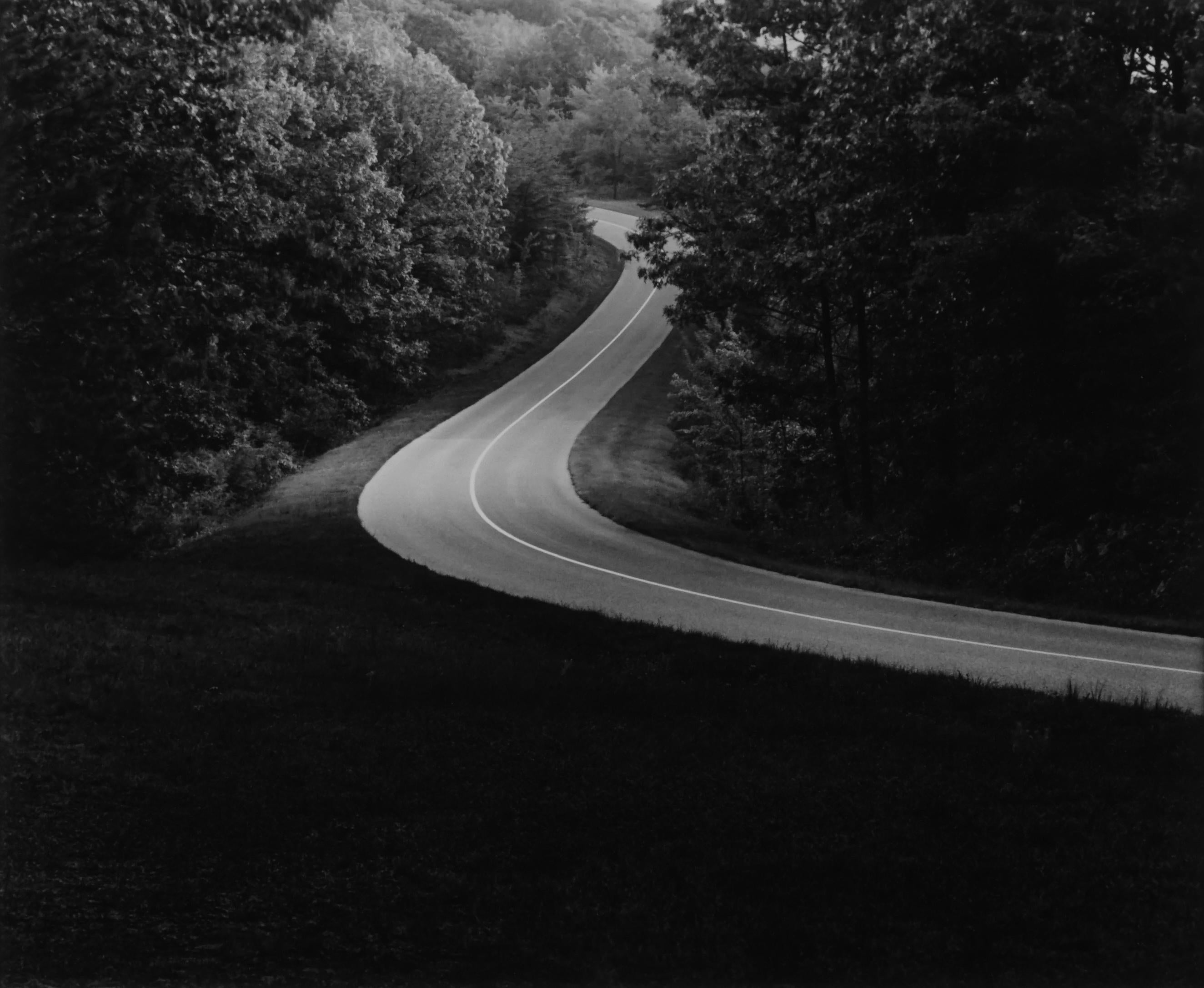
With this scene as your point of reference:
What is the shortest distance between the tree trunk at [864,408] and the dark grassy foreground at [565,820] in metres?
13.6

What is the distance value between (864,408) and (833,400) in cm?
68

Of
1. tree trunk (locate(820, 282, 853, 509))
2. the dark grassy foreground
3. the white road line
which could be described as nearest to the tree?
the white road line

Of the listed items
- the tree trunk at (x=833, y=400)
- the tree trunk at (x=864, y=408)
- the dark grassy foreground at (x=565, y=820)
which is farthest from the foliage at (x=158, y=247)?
the tree trunk at (x=864, y=408)

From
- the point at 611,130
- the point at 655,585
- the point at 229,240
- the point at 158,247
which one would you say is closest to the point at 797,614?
the point at 655,585

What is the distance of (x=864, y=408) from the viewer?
24.5 metres

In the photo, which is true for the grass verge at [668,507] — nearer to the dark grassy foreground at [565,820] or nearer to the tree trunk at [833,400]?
the tree trunk at [833,400]

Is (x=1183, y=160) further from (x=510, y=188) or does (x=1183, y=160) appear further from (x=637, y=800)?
(x=510, y=188)

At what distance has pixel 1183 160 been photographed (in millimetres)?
15836

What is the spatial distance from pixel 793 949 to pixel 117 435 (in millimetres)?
14734

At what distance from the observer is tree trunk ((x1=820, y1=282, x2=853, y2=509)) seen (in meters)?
25.1

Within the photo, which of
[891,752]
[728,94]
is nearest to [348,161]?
[728,94]

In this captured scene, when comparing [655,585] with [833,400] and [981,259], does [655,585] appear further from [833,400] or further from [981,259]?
[833,400]

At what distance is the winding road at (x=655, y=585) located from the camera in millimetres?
13406

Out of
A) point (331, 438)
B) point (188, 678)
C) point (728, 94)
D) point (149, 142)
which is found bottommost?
point (331, 438)
